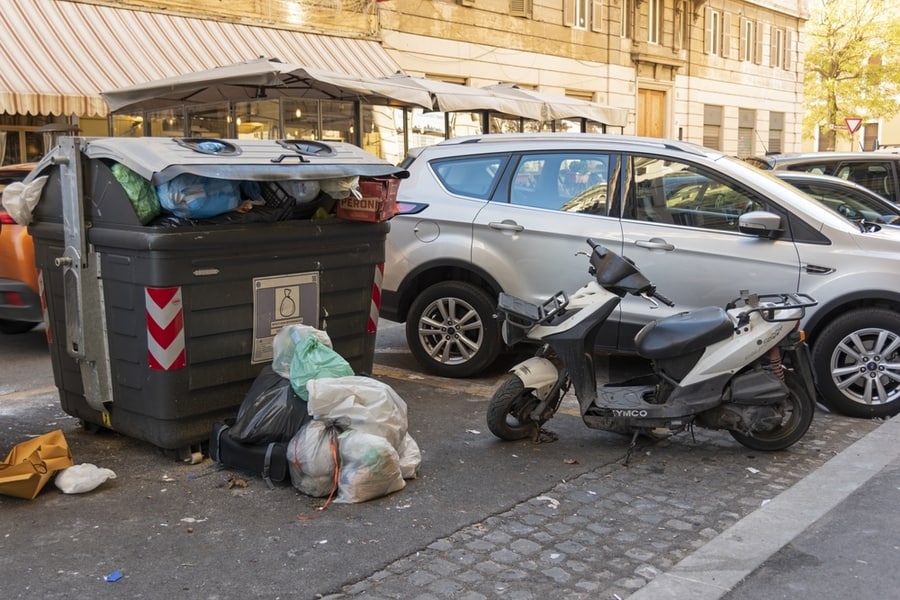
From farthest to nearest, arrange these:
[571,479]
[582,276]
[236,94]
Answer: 1. [236,94]
2. [582,276]
3. [571,479]

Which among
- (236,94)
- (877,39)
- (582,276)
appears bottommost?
(582,276)

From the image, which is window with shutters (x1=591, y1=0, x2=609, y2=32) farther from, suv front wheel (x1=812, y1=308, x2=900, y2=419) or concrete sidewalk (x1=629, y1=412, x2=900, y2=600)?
concrete sidewalk (x1=629, y1=412, x2=900, y2=600)

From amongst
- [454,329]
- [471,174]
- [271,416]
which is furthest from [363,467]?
[471,174]

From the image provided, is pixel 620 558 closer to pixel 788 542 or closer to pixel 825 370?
pixel 788 542

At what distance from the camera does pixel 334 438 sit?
4297 millimetres

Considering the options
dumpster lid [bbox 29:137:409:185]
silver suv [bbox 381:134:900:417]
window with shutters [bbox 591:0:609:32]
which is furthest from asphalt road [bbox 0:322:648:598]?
window with shutters [bbox 591:0:609:32]

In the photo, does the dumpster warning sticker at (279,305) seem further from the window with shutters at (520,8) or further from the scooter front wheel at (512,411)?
the window with shutters at (520,8)

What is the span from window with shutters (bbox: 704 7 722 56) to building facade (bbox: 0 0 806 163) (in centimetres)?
7

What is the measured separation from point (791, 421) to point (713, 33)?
94.3 feet

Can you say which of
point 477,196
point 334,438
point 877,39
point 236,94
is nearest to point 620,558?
point 334,438

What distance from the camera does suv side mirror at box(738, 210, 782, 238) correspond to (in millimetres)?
5746

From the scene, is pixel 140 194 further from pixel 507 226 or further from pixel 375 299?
pixel 507 226

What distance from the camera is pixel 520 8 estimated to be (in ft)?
72.7

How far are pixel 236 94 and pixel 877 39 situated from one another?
95.1ft
